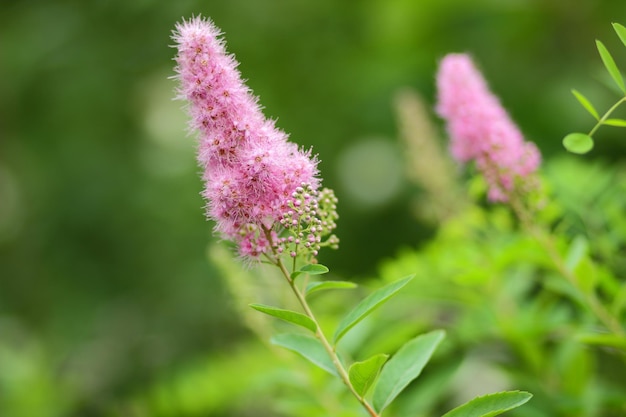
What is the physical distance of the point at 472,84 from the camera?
146 cm

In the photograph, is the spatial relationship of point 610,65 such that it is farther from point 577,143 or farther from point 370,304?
point 370,304

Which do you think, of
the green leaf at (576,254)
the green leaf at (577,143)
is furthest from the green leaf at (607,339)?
the green leaf at (577,143)

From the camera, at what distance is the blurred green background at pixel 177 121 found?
4.08m

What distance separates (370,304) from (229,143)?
28 centimetres

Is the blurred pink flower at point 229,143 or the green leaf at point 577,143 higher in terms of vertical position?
the blurred pink flower at point 229,143

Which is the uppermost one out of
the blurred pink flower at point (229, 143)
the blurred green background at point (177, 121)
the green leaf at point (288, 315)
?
the blurred green background at point (177, 121)

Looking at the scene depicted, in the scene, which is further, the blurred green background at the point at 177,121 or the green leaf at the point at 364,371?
the blurred green background at the point at 177,121

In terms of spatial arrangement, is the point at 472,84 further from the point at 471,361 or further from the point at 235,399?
the point at 235,399

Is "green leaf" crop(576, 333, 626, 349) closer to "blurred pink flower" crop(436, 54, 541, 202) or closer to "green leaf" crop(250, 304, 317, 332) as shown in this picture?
"blurred pink flower" crop(436, 54, 541, 202)

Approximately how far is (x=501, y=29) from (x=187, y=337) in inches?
99.2

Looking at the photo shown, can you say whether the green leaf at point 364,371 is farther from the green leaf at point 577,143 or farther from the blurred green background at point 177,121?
the blurred green background at point 177,121

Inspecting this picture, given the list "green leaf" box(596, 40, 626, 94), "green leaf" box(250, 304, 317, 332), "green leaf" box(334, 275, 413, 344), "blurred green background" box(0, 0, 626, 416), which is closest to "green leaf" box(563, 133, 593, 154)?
"green leaf" box(596, 40, 626, 94)

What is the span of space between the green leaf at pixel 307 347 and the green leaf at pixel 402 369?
0.07 metres

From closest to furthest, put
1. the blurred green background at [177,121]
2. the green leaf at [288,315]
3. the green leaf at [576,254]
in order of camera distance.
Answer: the green leaf at [288,315] → the green leaf at [576,254] → the blurred green background at [177,121]
